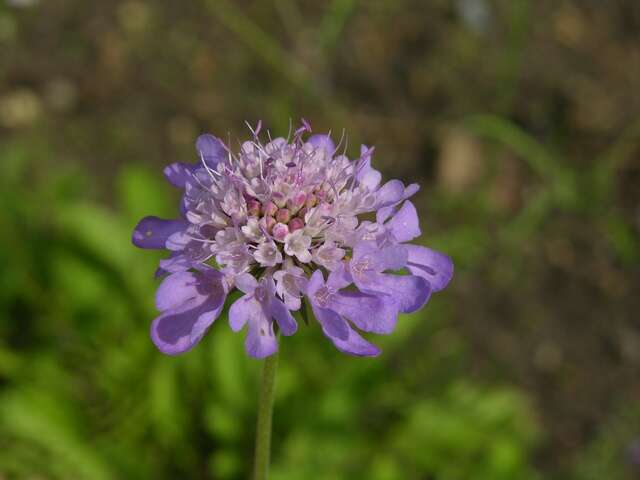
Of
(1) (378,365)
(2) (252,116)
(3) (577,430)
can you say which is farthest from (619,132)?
(1) (378,365)

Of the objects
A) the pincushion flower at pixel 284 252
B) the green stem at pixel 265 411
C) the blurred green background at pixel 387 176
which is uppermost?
the blurred green background at pixel 387 176

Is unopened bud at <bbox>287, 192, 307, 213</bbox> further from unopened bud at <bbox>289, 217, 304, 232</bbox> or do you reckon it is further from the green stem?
the green stem

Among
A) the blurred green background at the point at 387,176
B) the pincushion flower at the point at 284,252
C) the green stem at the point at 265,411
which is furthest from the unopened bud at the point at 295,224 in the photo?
the blurred green background at the point at 387,176

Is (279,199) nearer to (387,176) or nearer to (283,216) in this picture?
(283,216)

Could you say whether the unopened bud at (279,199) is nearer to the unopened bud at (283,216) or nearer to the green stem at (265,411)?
the unopened bud at (283,216)

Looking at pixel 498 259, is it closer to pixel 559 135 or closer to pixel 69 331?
pixel 559 135

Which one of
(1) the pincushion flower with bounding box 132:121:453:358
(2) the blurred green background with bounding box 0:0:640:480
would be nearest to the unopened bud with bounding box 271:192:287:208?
(1) the pincushion flower with bounding box 132:121:453:358

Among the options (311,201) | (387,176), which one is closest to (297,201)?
(311,201)
